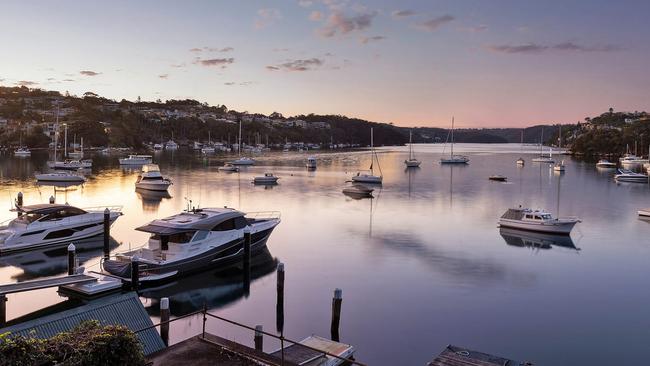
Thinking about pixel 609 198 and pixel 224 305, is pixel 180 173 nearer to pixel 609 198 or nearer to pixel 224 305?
pixel 609 198

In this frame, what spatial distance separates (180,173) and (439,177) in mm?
48293

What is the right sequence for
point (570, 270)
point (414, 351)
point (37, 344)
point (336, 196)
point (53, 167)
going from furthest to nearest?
point (53, 167) → point (336, 196) → point (570, 270) → point (414, 351) → point (37, 344)

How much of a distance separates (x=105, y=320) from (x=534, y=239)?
33.7 m

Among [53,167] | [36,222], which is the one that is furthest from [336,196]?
[53,167]

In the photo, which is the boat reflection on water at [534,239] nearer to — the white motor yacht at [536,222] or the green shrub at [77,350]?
the white motor yacht at [536,222]

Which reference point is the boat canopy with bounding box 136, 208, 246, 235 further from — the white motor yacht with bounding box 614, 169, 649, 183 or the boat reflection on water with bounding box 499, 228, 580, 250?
the white motor yacht with bounding box 614, 169, 649, 183

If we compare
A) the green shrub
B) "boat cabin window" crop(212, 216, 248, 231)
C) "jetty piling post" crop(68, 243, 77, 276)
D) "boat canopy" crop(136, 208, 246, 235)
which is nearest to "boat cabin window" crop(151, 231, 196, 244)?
"boat canopy" crop(136, 208, 246, 235)

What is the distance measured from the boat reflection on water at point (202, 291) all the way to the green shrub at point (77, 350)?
536 inches

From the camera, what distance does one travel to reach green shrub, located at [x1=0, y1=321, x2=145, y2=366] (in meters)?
8.22

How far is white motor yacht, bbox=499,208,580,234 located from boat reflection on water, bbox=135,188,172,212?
33480 mm

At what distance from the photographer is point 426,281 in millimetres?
28172

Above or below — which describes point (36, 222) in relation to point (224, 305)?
above

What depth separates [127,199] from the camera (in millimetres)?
59594

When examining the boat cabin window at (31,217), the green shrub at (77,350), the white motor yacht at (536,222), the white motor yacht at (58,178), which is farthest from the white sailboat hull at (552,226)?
the white motor yacht at (58,178)
